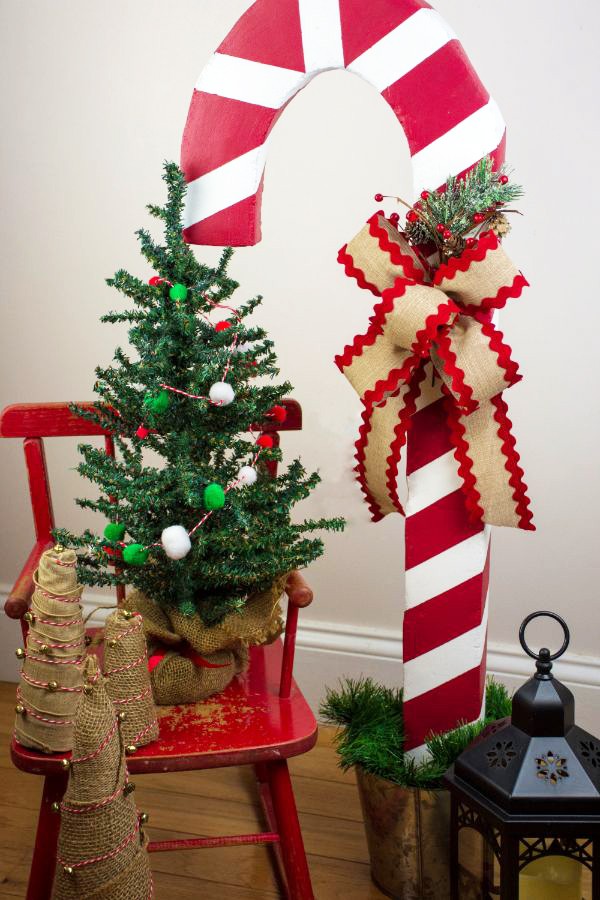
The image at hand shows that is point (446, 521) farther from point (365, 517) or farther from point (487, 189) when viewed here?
point (365, 517)

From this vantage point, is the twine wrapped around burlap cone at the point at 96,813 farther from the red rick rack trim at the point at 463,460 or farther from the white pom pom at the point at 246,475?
the red rick rack trim at the point at 463,460

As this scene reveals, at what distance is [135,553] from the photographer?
146 cm

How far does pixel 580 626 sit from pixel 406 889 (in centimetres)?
79

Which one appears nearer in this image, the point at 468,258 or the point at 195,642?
the point at 468,258

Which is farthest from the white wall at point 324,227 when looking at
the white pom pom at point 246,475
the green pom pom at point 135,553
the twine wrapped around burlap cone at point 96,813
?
the twine wrapped around burlap cone at point 96,813

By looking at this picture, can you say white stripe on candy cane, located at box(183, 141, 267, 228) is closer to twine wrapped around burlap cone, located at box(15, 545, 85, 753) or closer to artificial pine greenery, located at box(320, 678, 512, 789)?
twine wrapped around burlap cone, located at box(15, 545, 85, 753)

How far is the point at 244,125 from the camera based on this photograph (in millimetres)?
1499

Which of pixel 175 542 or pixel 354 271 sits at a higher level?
pixel 354 271

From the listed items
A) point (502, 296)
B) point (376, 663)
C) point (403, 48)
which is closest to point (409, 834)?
point (376, 663)

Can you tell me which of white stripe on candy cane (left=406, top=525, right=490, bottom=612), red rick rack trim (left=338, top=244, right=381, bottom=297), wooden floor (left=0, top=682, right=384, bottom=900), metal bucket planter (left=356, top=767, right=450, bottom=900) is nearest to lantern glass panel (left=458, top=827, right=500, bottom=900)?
metal bucket planter (left=356, top=767, right=450, bottom=900)

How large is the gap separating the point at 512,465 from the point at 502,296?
254 mm

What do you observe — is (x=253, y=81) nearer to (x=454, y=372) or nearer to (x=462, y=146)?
(x=462, y=146)

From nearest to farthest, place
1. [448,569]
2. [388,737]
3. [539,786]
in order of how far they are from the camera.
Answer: [539,786]
[448,569]
[388,737]

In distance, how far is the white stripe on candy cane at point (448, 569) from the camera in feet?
4.99
